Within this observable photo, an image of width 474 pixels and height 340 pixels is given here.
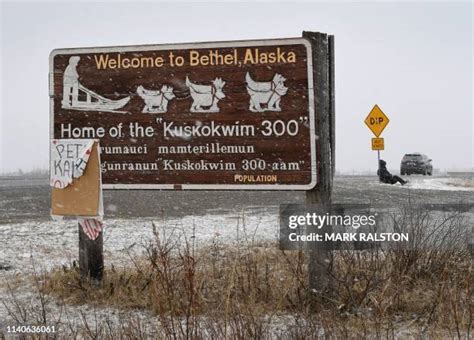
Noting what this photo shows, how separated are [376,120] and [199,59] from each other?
1890 cm

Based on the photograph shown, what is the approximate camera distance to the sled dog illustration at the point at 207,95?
17.6ft

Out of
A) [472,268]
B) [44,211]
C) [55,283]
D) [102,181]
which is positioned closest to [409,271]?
[472,268]

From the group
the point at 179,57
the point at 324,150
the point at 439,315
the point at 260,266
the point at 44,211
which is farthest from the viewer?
the point at 44,211

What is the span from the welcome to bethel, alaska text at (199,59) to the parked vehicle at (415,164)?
33.7 m

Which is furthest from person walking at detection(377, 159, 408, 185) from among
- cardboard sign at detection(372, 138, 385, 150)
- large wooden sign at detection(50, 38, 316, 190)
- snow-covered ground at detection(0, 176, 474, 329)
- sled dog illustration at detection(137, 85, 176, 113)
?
sled dog illustration at detection(137, 85, 176, 113)

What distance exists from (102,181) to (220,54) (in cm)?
197

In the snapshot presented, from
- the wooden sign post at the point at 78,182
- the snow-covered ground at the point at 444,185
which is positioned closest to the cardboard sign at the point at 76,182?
the wooden sign post at the point at 78,182

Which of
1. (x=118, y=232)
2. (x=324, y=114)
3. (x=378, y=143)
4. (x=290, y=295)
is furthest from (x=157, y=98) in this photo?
(x=378, y=143)

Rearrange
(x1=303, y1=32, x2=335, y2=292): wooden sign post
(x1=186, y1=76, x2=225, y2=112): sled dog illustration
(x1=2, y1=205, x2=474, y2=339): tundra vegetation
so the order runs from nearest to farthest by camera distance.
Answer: (x1=2, y1=205, x2=474, y2=339): tundra vegetation
(x1=303, y1=32, x2=335, y2=292): wooden sign post
(x1=186, y1=76, x2=225, y2=112): sled dog illustration

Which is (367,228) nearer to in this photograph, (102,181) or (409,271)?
(409,271)

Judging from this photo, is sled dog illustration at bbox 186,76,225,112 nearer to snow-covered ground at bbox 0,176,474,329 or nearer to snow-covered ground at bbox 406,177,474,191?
snow-covered ground at bbox 0,176,474,329

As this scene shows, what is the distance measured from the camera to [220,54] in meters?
5.38

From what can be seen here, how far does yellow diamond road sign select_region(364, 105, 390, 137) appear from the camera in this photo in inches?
897

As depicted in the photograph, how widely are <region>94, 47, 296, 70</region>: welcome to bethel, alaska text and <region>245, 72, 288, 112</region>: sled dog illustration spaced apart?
0.18 m
